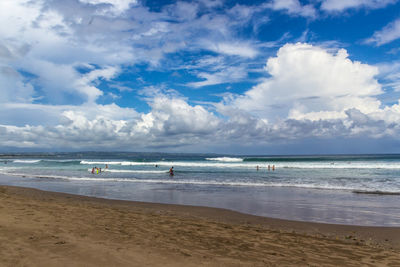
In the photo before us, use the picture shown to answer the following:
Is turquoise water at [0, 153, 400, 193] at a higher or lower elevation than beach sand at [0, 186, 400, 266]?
lower

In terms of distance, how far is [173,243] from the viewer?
6.30m

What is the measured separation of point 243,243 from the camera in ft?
21.9

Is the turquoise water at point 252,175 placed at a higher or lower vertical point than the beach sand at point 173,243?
lower

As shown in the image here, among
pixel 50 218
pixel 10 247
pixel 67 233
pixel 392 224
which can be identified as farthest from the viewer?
pixel 392 224

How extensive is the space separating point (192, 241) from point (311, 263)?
106 inches

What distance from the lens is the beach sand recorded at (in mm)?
4980

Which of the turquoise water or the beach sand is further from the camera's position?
the turquoise water

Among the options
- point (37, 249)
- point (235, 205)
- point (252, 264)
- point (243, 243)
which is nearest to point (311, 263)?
point (252, 264)

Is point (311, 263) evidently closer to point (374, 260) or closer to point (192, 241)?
point (374, 260)

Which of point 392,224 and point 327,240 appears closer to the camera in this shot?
point 327,240

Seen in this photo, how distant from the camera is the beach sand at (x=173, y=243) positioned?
498 centimetres

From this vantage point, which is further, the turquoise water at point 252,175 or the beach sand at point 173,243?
the turquoise water at point 252,175

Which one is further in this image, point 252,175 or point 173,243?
point 252,175

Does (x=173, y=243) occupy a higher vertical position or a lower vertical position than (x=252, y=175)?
higher
